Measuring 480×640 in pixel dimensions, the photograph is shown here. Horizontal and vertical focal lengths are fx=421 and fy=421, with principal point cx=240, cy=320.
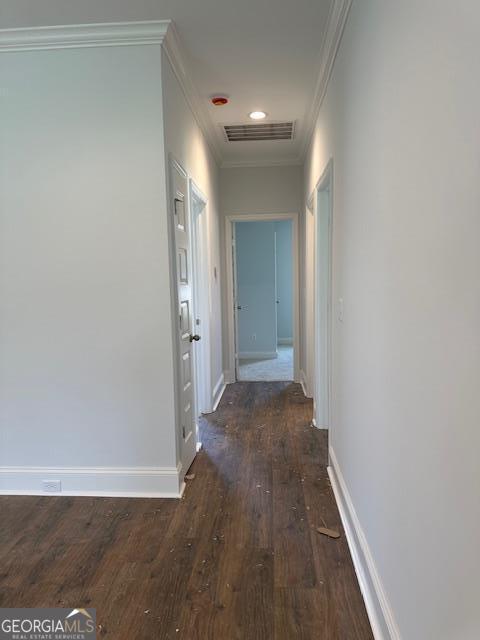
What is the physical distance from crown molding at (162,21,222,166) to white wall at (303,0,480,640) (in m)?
1.02

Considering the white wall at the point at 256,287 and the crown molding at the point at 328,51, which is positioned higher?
the crown molding at the point at 328,51

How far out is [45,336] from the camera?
2.56 m

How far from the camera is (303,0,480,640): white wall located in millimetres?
856

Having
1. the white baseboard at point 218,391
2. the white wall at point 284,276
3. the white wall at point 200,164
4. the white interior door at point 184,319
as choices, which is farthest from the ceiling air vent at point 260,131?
the white wall at point 284,276

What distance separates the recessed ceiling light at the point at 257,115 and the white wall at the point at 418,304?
162cm

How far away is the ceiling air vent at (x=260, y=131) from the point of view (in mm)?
3836

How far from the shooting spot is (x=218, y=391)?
4.58 meters

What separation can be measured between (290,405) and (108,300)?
2.41m

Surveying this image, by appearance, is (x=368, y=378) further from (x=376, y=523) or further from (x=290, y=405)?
(x=290, y=405)

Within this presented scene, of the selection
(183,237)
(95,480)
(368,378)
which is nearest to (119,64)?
(183,237)

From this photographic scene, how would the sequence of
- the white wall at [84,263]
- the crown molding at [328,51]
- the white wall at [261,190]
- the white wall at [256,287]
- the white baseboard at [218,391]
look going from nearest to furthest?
the crown molding at [328,51] → the white wall at [84,263] → the white baseboard at [218,391] → the white wall at [261,190] → the white wall at [256,287]

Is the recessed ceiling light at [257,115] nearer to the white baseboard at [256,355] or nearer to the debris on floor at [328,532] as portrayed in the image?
the debris on floor at [328,532]

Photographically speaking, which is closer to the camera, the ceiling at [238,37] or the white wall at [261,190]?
the ceiling at [238,37]

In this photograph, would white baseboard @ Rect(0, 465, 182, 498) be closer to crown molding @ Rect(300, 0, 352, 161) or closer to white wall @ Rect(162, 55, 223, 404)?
white wall @ Rect(162, 55, 223, 404)
